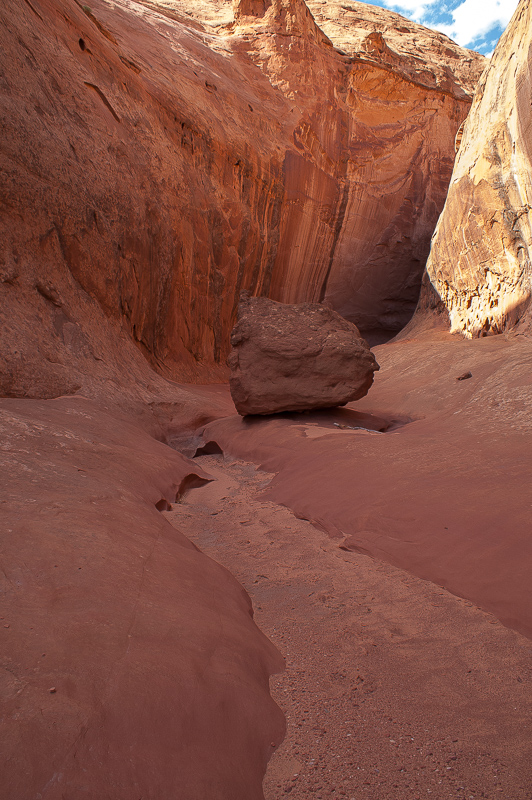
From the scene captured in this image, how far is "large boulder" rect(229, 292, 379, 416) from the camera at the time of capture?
7445mm

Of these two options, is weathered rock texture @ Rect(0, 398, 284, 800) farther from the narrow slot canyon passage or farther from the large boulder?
the large boulder

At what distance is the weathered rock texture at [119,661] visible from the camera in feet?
4.20

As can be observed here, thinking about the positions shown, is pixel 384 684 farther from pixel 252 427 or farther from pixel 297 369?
pixel 297 369


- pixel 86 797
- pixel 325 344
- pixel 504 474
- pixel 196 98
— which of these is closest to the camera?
pixel 86 797

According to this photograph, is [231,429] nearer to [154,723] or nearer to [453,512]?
[453,512]

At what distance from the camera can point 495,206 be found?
9.92 meters

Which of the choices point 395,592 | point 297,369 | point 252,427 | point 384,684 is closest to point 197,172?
point 297,369

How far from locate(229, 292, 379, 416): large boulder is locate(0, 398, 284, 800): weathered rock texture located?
15.1ft

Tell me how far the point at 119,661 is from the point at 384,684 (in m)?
1.03

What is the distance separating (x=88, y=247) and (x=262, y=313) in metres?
3.34

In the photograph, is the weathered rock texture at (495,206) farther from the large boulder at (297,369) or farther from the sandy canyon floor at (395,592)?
the sandy canyon floor at (395,592)

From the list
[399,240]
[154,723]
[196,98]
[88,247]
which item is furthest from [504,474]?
[399,240]

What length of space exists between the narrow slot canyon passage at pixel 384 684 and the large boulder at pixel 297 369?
4280 millimetres

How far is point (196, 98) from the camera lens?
13383 millimetres
